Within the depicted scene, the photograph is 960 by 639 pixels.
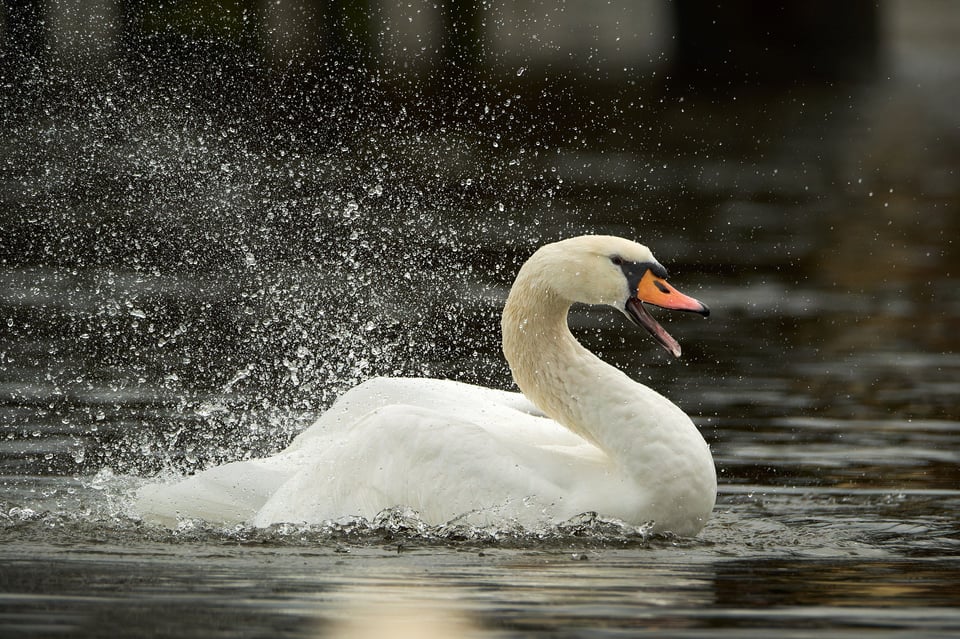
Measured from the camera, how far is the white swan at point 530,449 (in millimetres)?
7910

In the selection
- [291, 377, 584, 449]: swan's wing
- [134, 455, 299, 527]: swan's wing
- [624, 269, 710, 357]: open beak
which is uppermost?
[624, 269, 710, 357]: open beak

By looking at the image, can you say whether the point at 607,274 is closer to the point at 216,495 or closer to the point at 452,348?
the point at 216,495

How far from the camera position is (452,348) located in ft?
43.0

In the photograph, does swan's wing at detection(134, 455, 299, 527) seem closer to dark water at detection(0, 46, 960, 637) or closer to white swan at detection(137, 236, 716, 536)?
white swan at detection(137, 236, 716, 536)

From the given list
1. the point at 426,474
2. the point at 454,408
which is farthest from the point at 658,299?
the point at 426,474

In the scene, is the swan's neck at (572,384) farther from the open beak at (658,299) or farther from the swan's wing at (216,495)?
the swan's wing at (216,495)

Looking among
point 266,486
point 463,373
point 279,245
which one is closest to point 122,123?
point 279,245

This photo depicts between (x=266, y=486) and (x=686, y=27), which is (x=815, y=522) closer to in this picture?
(x=266, y=486)

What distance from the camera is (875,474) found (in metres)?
9.77

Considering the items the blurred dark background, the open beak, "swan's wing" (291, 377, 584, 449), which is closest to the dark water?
the blurred dark background

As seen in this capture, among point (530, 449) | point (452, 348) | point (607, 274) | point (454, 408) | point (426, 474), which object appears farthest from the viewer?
point (452, 348)

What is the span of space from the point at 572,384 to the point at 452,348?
468 centimetres

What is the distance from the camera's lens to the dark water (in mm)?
6660

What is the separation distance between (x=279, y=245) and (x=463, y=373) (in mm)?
5050
